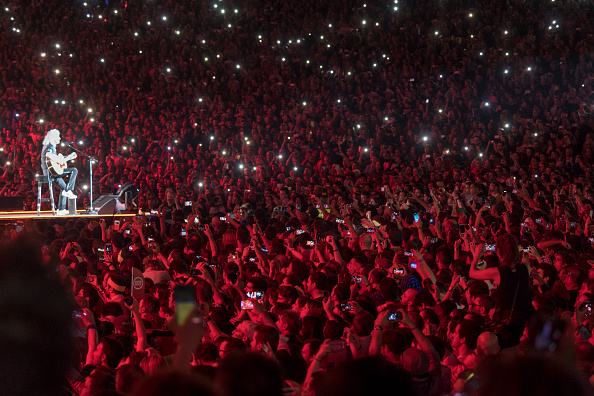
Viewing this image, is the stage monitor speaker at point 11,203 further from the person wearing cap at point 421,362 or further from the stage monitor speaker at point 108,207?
the person wearing cap at point 421,362

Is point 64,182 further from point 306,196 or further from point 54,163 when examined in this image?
point 306,196

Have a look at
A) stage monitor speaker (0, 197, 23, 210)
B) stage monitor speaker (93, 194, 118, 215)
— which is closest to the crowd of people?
stage monitor speaker (93, 194, 118, 215)

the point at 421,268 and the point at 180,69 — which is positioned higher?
the point at 180,69

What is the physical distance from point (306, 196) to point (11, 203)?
8339 mm

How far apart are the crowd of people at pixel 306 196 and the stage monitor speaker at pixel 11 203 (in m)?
0.96

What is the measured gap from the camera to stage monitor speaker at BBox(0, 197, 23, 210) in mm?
17663

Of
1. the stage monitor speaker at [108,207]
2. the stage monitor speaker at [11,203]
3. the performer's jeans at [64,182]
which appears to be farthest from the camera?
the stage monitor speaker at [11,203]

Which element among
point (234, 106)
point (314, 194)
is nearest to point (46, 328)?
point (314, 194)

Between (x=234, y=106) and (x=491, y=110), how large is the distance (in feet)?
26.5

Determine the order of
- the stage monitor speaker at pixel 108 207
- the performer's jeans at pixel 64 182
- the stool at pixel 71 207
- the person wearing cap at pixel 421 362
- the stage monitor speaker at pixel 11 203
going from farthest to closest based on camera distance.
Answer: the stage monitor speaker at pixel 11 203 → the stage monitor speaker at pixel 108 207 → the stool at pixel 71 207 → the performer's jeans at pixel 64 182 → the person wearing cap at pixel 421 362

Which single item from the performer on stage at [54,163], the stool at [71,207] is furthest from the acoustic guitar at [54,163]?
the stool at [71,207]

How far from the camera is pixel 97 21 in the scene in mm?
26172

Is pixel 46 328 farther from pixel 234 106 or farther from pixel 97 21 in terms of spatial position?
pixel 97 21

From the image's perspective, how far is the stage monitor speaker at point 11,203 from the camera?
17.7m
